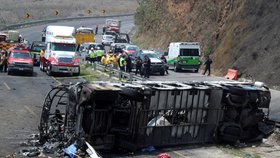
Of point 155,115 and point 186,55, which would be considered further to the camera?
point 186,55

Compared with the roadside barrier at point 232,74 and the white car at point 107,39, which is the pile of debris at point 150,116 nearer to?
the roadside barrier at point 232,74

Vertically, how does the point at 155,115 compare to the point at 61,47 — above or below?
below

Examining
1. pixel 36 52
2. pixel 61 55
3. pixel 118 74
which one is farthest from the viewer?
pixel 36 52

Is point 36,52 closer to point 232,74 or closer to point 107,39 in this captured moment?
point 232,74

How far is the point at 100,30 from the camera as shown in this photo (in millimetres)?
96375

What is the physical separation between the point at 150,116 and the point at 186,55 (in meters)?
25.6

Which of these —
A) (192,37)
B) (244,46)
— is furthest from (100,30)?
(244,46)

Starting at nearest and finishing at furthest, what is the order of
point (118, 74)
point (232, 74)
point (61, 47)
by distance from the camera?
point (118, 74) < point (61, 47) < point (232, 74)

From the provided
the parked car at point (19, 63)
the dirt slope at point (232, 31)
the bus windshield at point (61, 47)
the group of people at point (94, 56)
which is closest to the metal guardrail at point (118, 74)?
the group of people at point (94, 56)

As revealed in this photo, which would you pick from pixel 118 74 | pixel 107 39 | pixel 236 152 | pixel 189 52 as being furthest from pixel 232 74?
pixel 107 39

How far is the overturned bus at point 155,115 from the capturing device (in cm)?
1628

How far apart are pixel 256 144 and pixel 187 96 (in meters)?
4.13

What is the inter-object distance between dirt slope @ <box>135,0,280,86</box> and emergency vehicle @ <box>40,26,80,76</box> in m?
13.2

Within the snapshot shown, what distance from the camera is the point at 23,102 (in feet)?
83.1
